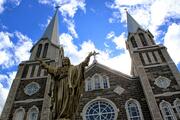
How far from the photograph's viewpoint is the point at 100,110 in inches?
704

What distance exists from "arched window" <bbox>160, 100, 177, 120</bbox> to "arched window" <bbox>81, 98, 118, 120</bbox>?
329cm

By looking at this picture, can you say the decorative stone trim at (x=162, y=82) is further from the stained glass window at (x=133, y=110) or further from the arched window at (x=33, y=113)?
the arched window at (x=33, y=113)

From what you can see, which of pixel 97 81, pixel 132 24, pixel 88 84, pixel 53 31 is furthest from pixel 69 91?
pixel 53 31

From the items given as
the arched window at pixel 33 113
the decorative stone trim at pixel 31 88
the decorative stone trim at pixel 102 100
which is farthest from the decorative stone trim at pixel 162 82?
the decorative stone trim at pixel 31 88

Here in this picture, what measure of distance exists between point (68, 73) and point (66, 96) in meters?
0.64

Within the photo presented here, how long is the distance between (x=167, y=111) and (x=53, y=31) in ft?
54.8

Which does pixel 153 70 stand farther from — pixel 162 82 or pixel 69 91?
pixel 69 91

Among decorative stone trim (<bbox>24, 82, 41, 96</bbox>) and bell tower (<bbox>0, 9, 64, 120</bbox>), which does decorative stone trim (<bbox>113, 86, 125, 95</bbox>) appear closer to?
bell tower (<bbox>0, 9, 64, 120</bbox>)

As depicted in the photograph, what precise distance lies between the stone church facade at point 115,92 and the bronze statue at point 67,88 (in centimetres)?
931

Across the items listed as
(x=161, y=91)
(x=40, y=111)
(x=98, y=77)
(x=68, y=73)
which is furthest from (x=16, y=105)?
(x=68, y=73)

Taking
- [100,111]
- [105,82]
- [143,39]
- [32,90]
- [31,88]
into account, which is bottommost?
[100,111]

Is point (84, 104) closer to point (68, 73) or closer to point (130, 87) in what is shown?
point (130, 87)

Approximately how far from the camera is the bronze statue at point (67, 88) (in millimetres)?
5344

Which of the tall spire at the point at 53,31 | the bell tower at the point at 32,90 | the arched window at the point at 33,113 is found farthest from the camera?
the tall spire at the point at 53,31
